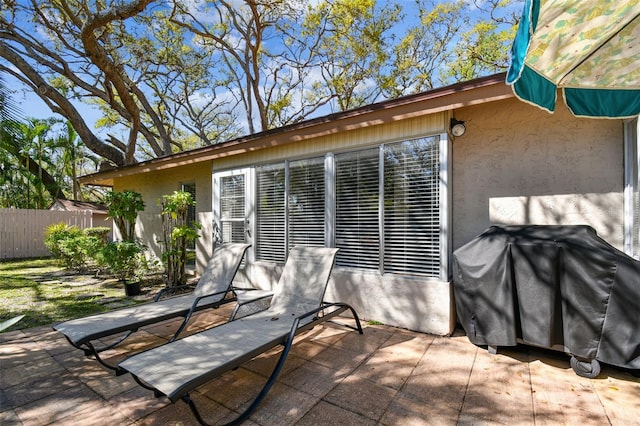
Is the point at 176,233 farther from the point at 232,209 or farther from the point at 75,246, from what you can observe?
the point at 75,246

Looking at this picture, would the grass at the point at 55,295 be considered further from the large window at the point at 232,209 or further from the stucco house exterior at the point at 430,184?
the stucco house exterior at the point at 430,184

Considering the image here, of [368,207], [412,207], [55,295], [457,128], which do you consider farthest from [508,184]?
[55,295]

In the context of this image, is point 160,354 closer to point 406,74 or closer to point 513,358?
point 513,358

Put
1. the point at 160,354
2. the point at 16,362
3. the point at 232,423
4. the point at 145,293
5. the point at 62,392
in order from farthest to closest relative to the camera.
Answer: the point at 145,293 → the point at 16,362 → the point at 62,392 → the point at 160,354 → the point at 232,423

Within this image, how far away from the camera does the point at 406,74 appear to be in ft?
47.2

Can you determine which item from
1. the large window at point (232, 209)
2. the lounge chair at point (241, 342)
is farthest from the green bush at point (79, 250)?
the lounge chair at point (241, 342)

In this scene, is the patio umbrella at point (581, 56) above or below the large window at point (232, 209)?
above

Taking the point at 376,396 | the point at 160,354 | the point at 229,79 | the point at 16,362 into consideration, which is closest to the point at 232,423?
the point at 160,354

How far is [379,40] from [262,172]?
11.0 metres

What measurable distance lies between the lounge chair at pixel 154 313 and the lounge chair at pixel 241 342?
652 millimetres

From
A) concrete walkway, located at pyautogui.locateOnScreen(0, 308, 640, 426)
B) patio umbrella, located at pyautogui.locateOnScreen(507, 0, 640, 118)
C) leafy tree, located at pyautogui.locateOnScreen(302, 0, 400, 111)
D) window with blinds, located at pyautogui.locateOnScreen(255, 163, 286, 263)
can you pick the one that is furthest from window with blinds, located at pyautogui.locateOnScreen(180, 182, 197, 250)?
leafy tree, located at pyautogui.locateOnScreen(302, 0, 400, 111)

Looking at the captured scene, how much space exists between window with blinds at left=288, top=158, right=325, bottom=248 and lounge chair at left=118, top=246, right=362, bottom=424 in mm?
733

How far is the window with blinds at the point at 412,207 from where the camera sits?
405 cm

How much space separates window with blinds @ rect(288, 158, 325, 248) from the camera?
199 inches
